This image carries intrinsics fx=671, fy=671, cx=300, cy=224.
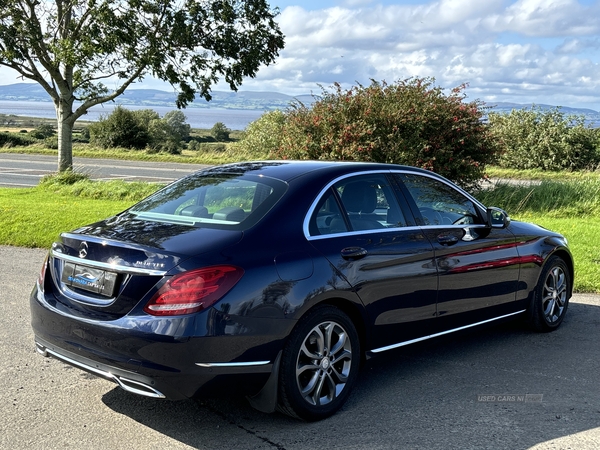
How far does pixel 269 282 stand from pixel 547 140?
83.5 ft

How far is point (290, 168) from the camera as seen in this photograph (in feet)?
16.2

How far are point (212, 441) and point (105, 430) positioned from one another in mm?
661

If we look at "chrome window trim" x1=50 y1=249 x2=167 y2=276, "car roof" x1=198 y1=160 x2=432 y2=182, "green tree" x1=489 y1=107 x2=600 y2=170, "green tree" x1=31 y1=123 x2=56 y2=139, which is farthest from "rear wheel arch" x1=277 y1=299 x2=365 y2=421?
"green tree" x1=31 y1=123 x2=56 y2=139

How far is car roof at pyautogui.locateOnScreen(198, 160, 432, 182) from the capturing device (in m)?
4.82

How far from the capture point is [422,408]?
4422 mm

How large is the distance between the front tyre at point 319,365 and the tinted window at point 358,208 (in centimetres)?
60

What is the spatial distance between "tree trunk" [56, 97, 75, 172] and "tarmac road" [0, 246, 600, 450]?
15223mm

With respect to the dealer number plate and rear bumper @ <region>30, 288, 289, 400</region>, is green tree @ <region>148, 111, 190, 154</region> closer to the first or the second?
the dealer number plate

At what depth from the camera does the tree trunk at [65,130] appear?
64.7 feet

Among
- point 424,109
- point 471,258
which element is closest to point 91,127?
point 424,109

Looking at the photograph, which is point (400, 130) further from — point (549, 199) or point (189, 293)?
point (189, 293)

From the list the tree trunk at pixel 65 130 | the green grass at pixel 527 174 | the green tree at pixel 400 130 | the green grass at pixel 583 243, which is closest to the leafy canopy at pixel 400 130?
the green tree at pixel 400 130

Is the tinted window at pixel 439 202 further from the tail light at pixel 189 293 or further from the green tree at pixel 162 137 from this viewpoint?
the green tree at pixel 162 137

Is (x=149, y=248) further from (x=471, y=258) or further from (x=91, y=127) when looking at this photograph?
(x=91, y=127)
